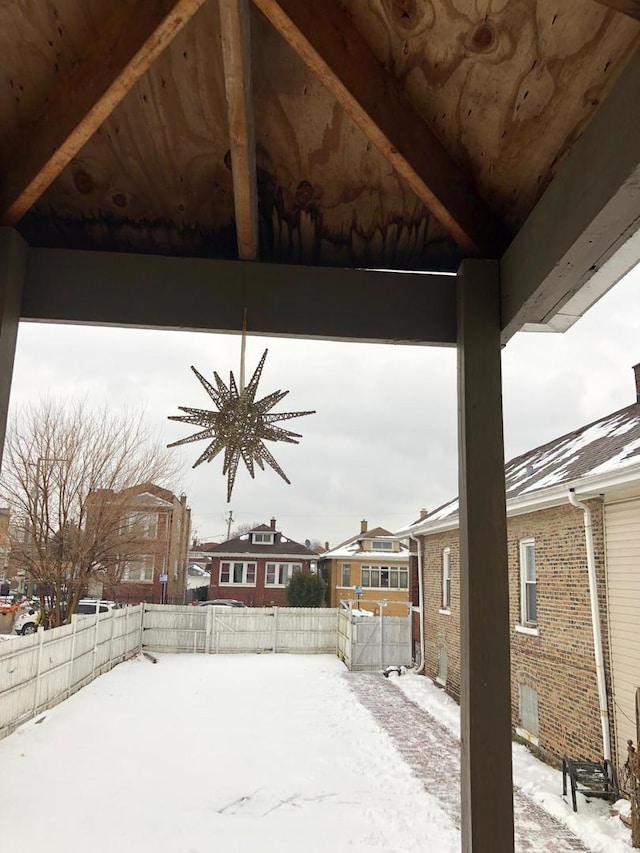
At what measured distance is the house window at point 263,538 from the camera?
25.0 metres

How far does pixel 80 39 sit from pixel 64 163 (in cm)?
27

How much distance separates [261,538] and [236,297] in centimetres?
2394

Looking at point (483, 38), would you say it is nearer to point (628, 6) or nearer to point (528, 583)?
point (628, 6)

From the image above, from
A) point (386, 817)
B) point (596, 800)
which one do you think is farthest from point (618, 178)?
point (596, 800)

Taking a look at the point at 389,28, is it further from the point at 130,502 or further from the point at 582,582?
the point at 130,502

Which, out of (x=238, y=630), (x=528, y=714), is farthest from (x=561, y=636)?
(x=238, y=630)

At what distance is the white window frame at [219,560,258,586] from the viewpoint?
24.4 metres

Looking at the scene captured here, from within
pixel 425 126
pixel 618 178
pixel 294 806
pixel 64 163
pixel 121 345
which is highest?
pixel 121 345

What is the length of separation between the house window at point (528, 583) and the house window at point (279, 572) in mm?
17524

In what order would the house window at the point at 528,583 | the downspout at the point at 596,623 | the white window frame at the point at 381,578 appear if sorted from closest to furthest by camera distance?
the downspout at the point at 596,623, the house window at the point at 528,583, the white window frame at the point at 381,578

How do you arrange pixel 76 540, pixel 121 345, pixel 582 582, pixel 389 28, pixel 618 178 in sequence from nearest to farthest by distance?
pixel 618 178 < pixel 389 28 < pixel 582 582 < pixel 76 540 < pixel 121 345

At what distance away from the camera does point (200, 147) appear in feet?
5.52

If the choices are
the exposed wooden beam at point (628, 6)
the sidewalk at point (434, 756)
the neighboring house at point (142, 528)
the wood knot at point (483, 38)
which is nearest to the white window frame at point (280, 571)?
the neighboring house at point (142, 528)

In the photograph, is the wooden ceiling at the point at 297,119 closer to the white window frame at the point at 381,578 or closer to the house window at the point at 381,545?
the white window frame at the point at 381,578
